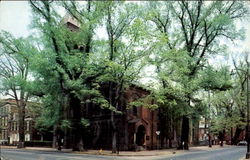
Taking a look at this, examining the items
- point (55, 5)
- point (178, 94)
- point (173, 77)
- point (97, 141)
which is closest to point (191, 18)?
point (173, 77)

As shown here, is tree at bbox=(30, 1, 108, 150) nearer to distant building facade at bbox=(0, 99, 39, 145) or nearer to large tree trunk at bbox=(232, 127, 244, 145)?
distant building facade at bbox=(0, 99, 39, 145)

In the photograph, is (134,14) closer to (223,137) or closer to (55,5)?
(55,5)

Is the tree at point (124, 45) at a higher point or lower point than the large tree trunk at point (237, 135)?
higher

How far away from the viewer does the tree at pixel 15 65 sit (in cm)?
412

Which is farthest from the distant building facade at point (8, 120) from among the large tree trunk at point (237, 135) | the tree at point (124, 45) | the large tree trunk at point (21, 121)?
the large tree trunk at point (237, 135)

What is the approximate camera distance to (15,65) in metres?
4.45

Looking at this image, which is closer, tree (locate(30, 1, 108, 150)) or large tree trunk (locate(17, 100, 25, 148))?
large tree trunk (locate(17, 100, 25, 148))

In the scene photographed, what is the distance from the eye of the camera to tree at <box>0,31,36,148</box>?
13.5 feet

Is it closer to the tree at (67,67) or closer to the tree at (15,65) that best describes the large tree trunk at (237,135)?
the tree at (67,67)

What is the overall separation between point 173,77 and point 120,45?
2400 mm

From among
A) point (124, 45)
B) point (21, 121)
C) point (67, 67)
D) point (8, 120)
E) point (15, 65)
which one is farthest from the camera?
point (124, 45)

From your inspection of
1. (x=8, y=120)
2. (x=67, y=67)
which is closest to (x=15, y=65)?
(x=8, y=120)

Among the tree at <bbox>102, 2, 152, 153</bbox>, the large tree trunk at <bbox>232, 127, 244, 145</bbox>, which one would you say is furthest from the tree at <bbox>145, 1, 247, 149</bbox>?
the large tree trunk at <bbox>232, 127, 244, 145</bbox>

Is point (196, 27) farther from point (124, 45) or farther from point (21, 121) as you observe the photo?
point (21, 121)
